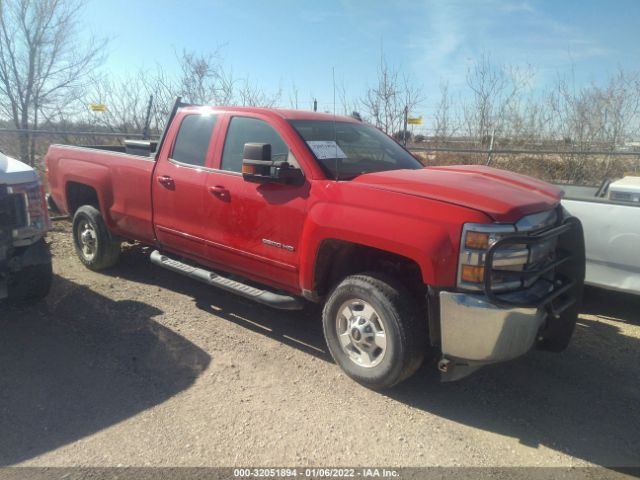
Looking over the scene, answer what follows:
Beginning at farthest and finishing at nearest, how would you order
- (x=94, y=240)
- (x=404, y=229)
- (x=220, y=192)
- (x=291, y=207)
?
(x=94, y=240)
(x=220, y=192)
(x=291, y=207)
(x=404, y=229)

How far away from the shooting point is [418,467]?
268 cm

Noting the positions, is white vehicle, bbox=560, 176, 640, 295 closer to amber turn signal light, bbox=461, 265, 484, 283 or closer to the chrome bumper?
the chrome bumper

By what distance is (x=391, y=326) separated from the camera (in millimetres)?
3207

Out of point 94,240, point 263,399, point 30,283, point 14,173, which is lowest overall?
point 263,399

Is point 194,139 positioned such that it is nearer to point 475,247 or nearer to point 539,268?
point 475,247

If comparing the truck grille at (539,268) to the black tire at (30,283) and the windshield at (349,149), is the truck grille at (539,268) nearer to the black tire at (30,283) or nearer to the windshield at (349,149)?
the windshield at (349,149)

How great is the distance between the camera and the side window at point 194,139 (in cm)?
460

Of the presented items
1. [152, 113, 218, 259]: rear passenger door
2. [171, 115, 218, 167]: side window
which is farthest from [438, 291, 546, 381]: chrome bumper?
[171, 115, 218, 167]: side window

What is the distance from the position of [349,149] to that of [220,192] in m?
1.17

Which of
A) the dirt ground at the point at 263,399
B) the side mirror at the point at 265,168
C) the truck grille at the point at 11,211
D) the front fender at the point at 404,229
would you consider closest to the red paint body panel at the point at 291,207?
the front fender at the point at 404,229

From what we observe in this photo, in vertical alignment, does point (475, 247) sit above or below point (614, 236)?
above

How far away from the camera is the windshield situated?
153 inches

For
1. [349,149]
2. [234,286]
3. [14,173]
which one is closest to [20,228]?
[14,173]

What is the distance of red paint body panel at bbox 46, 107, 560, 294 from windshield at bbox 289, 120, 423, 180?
12cm
